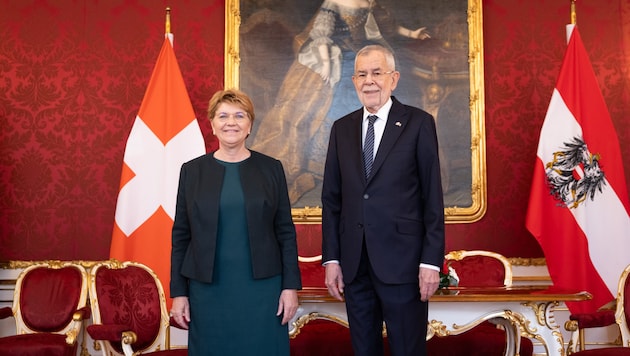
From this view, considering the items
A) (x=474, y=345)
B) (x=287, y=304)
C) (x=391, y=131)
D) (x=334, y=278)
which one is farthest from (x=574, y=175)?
(x=287, y=304)

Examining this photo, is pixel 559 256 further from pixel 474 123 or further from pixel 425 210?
pixel 425 210

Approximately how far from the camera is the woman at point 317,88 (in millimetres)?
5098

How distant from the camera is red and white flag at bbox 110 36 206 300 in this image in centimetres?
464

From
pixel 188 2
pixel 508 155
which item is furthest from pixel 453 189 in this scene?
pixel 188 2

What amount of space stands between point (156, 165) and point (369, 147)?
255cm

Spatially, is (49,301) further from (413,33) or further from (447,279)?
(413,33)

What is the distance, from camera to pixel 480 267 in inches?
181

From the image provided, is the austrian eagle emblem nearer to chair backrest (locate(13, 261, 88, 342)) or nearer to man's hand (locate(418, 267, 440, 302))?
man's hand (locate(418, 267, 440, 302))

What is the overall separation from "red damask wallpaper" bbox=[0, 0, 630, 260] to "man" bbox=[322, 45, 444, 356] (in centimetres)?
269

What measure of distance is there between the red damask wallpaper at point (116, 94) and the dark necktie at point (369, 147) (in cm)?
268

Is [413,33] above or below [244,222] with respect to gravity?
above

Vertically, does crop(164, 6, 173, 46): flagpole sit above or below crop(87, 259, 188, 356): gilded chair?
above

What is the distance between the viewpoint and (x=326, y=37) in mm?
5141

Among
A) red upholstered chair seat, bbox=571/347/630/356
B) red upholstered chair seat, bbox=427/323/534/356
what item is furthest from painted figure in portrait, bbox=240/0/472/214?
red upholstered chair seat, bbox=571/347/630/356
